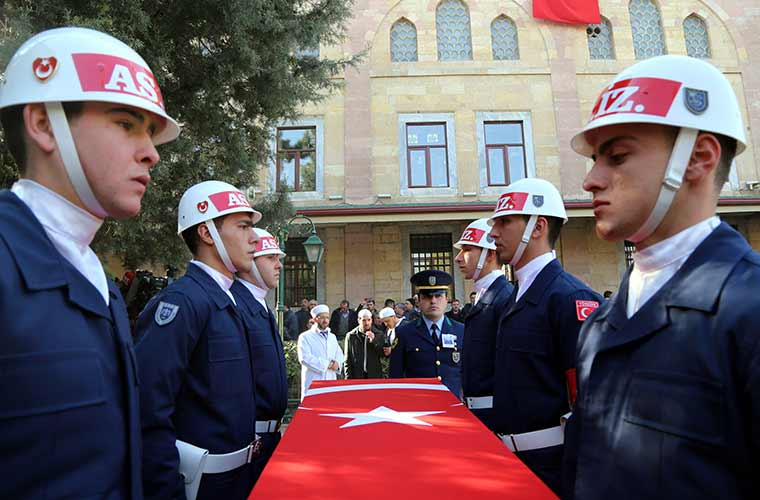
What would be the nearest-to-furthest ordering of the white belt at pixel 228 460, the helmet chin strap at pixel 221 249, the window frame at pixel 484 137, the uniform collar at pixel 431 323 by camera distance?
the white belt at pixel 228 460 → the helmet chin strap at pixel 221 249 → the uniform collar at pixel 431 323 → the window frame at pixel 484 137

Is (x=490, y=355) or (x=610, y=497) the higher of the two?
(x=490, y=355)

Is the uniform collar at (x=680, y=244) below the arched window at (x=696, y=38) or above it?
below

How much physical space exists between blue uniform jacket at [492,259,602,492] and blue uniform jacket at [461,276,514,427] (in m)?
0.64

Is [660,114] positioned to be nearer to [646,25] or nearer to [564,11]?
[564,11]

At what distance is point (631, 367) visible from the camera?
4.19ft

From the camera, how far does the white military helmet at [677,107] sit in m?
1.30

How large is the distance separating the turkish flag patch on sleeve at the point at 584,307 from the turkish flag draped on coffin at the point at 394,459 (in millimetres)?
784

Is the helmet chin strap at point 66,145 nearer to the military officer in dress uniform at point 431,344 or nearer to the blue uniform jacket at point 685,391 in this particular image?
the blue uniform jacket at point 685,391

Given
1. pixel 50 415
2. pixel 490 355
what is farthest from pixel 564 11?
pixel 50 415

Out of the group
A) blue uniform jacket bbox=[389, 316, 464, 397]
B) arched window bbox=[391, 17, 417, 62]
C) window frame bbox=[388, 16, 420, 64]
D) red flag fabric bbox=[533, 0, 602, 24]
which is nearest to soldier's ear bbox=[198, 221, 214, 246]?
blue uniform jacket bbox=[389, 316, 464, 397]

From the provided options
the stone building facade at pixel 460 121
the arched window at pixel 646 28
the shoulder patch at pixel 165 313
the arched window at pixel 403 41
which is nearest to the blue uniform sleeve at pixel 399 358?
the shoulder patch at pixel 165 313

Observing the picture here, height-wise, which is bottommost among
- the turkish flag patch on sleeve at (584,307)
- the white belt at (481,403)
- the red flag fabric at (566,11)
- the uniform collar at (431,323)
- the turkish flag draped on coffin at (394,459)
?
the white belt at (481,403)

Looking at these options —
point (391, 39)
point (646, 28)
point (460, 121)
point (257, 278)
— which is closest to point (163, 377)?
point (257, 278)

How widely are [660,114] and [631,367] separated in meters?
0.70
